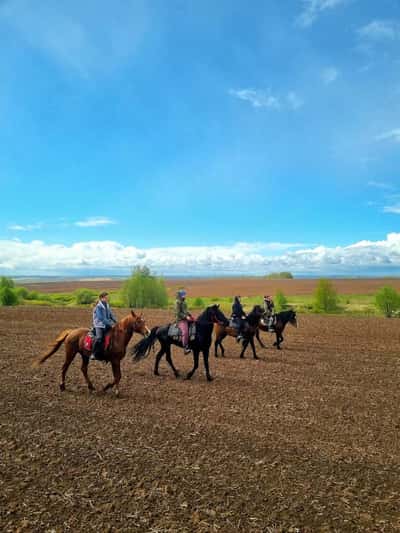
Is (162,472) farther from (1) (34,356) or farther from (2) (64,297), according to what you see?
(2) (64,297)

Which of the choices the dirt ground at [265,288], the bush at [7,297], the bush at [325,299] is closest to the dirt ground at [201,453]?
the bush at [325,299]

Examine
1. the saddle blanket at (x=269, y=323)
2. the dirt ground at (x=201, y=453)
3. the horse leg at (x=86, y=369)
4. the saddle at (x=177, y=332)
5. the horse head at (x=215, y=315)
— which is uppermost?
the horse head at (x=215, y=315)

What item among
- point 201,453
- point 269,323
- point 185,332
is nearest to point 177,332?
point 185,332

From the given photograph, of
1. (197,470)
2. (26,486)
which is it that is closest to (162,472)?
(197,470)

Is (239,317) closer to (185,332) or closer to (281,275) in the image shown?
Answer: (185,332)

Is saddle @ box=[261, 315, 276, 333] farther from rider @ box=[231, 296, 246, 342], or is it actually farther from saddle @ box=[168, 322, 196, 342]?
saddle @ box=[168, 322, 196, 342]

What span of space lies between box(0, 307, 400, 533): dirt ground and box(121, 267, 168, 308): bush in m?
36.4

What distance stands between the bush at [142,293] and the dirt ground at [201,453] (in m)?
36.4

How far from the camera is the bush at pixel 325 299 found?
41.2m

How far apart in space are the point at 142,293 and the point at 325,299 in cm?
2473

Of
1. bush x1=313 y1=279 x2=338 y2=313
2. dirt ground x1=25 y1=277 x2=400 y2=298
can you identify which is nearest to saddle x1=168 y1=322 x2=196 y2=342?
bush x1=313 y1=279 x2=338 y2=313

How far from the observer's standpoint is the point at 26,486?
16.4 ft

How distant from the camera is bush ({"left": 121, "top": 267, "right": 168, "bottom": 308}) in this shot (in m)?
48.3

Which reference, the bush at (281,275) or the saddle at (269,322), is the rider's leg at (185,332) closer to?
the saddle at (269,322)
